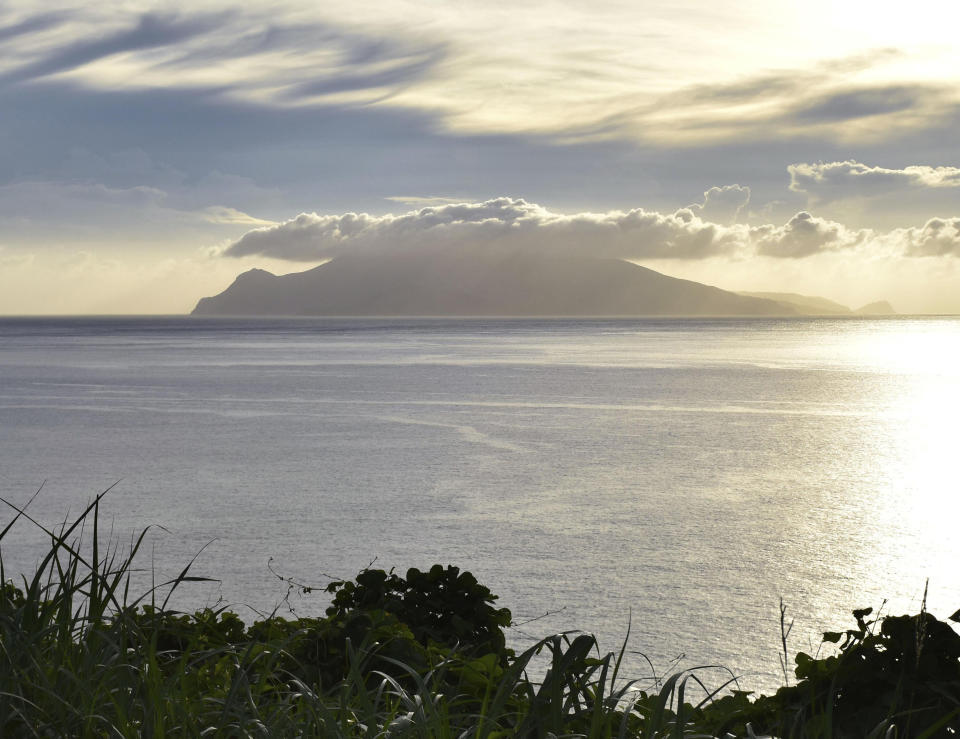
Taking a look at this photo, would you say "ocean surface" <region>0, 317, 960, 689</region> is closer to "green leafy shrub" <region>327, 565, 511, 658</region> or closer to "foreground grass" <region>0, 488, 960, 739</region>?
"green leafy shrub" <region>327, 565, 511, 658</region>

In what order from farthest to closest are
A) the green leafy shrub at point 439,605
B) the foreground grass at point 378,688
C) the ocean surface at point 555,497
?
1. the ocean surface at point 555,497
2. the green leafy shrub at point 439,605
3. the foreground grass at point 378,688

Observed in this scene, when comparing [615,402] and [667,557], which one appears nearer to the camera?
[667,557]

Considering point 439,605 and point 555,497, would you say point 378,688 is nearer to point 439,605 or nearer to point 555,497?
point 439,605

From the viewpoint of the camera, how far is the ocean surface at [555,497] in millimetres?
11117

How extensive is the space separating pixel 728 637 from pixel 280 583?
210 inches

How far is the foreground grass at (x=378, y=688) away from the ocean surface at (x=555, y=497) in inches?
60.7

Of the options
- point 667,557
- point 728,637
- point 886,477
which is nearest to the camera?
point 728,637

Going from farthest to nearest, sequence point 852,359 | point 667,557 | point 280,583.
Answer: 1. point 852,359
2. point 667,557
3. point 280,583

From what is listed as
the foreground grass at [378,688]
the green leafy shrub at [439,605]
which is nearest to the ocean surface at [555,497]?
the green leafy shrub at [439,605]

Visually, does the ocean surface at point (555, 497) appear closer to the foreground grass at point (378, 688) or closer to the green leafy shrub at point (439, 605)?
the green leafy shrub at point (439, 605)

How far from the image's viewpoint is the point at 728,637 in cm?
981

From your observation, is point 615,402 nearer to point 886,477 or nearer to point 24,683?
point 886,477

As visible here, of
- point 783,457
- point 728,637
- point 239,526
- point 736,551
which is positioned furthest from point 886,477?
point 239,526

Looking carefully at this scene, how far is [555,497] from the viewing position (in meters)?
17.3
